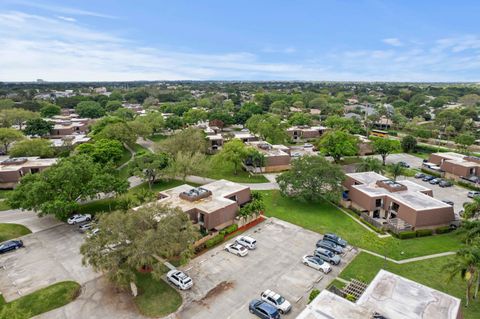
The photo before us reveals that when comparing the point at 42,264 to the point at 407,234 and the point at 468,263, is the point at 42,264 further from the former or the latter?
the point at 407,234

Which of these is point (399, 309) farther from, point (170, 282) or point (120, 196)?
point (120, 196)

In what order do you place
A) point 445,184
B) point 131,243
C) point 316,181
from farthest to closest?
point 445,184 → point 316,181 → point 131,243

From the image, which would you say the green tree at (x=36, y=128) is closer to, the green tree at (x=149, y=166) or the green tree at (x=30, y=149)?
the green tree at (x=30, y=149)

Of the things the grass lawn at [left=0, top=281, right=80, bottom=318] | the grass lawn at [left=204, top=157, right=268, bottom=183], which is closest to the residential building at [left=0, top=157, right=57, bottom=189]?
the grass lawn at [left=204, top=157, right=268, bottom=183]

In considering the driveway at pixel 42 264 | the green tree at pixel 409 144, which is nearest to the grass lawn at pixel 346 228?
the driveway at pixel 42 264

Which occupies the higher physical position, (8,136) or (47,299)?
(8,136)

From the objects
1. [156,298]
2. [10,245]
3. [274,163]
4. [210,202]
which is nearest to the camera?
[156,298]

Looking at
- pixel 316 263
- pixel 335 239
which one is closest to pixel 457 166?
pixel 335 239
